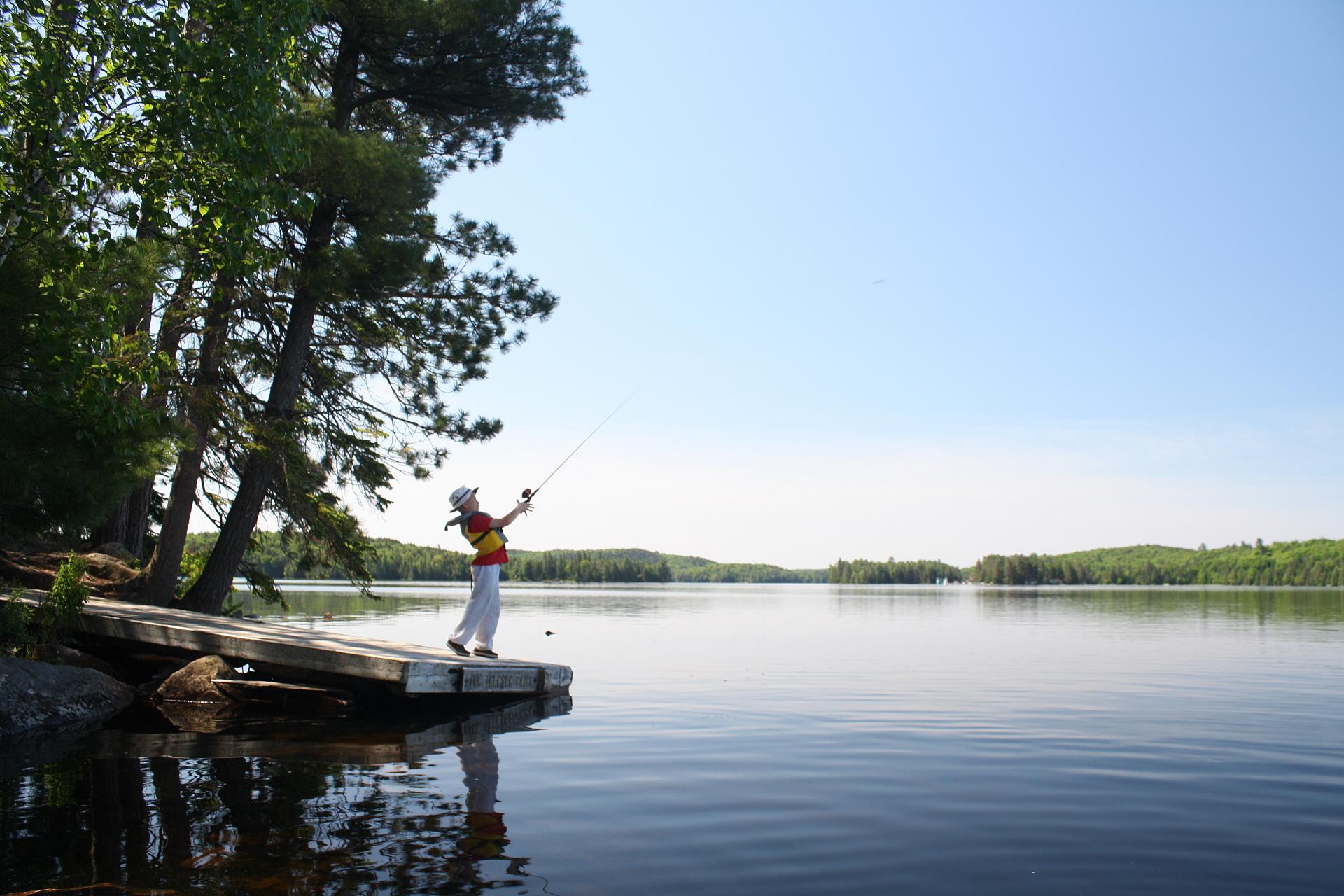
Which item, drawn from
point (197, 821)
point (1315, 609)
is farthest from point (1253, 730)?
point (1315, 609)

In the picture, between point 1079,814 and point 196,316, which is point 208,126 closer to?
point 196,316

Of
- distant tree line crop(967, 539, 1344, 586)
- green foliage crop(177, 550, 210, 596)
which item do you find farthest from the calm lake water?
distant tree line crop(967, 539, 1344, 586)

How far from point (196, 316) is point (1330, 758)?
1421 cm

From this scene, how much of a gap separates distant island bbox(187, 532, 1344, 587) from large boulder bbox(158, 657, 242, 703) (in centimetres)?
8807

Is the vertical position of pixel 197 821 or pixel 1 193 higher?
pixel 1 193

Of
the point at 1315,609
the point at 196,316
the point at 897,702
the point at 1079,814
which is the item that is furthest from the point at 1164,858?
the point at 1315,609

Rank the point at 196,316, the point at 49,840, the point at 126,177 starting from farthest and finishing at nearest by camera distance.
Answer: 1. the point at 196,316
2. the point at 126,177
3. the point at 49,840

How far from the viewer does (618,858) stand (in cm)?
492

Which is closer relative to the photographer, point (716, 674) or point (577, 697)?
point (577, 697)

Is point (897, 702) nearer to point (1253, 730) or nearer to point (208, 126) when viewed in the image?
point (1253, 730)

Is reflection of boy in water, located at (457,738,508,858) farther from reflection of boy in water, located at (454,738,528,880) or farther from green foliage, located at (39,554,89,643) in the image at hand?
green foliage, located at (39,554,89,643)

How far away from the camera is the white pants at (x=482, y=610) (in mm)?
10781

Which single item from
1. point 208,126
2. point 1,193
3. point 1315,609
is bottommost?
point 1315,609

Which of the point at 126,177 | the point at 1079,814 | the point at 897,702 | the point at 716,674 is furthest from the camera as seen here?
the point at 716,674
